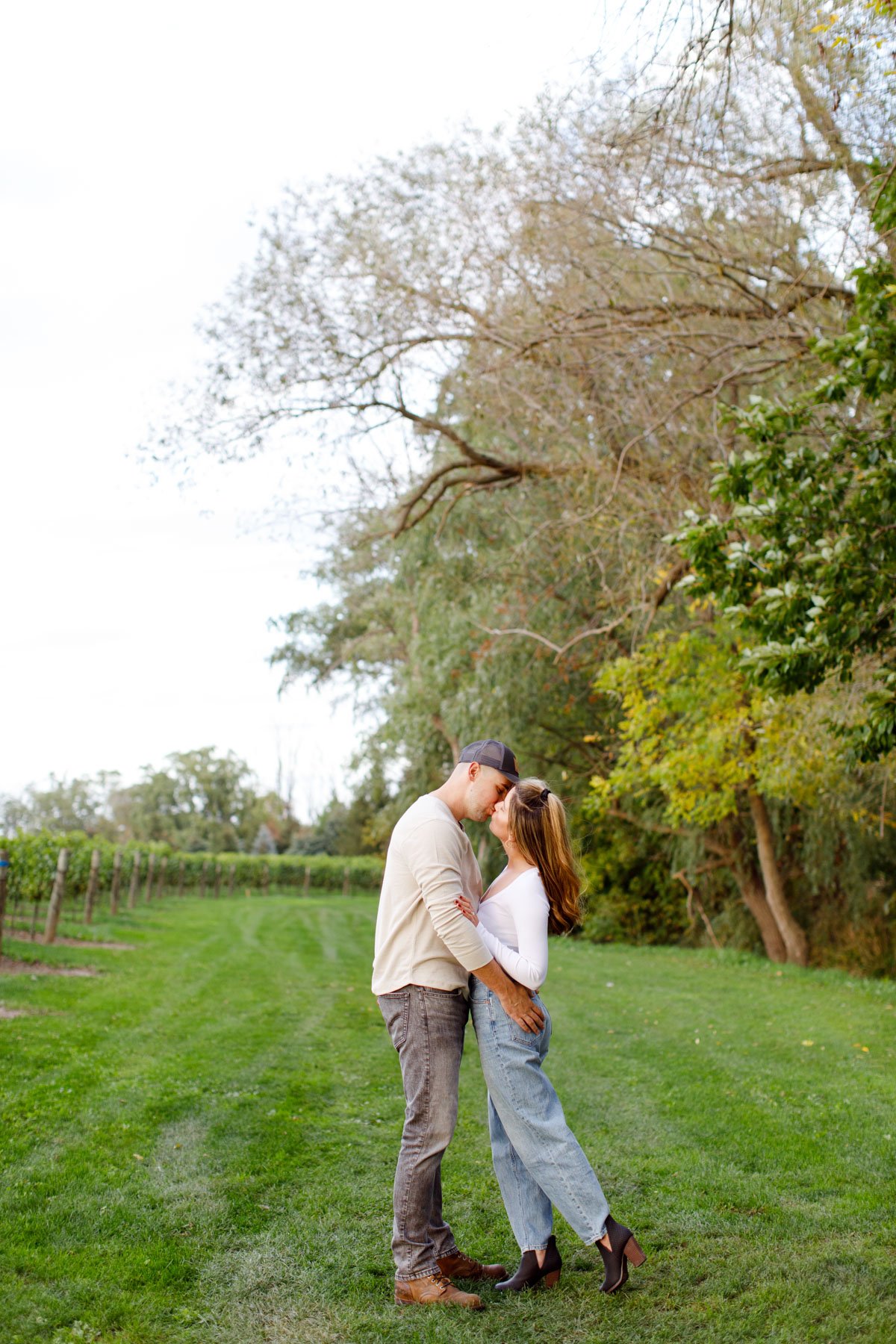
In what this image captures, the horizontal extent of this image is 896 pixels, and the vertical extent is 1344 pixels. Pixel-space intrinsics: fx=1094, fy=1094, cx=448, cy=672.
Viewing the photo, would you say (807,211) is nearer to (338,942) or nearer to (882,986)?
(882,986)

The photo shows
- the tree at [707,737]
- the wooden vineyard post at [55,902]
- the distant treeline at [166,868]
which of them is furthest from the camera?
the distant treeline at [166,868]

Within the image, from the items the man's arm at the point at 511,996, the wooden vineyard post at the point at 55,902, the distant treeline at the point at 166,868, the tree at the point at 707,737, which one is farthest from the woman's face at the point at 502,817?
the distant treeline at the point at 166,868

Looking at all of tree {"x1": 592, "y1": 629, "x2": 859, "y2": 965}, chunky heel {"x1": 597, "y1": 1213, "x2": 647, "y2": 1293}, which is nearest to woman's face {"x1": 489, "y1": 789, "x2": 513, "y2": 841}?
chunky heel {"x1": 597, "y1": 1213, "x2": 647, "y2": 1293}

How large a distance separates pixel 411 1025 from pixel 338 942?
1534 cm

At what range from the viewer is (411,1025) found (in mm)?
3582

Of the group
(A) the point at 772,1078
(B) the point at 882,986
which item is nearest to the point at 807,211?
(A) the point at 772,1078

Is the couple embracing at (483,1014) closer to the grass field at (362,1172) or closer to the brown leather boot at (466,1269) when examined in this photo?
the brown leather boot at (466,1269)

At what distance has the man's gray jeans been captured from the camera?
3.51 meters

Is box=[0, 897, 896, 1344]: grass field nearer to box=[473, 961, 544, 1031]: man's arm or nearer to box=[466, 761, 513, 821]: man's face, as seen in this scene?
box=[473, 961, 544, 1031]: man's arm

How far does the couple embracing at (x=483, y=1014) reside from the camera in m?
3.46

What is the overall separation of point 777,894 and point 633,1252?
46.0 feet

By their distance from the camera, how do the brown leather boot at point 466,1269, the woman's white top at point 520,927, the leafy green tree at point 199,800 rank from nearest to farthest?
the woman's white top at point 520,927, the brown leather boot at point 466,1269, the leafy green tree at point 199,800

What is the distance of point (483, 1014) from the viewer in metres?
3.62

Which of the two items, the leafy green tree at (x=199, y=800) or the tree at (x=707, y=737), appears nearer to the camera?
the tree at (x=707, y=737)
